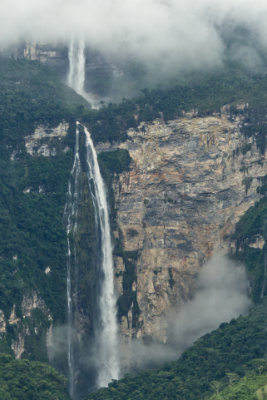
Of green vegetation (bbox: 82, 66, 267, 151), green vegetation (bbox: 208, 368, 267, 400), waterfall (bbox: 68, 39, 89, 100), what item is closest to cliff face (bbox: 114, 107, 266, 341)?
green vegetation (bbox: 82, 66, 267, 151)

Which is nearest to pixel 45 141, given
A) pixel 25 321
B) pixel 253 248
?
pixel 25 321

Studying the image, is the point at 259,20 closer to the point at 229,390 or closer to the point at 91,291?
the point at 91,291

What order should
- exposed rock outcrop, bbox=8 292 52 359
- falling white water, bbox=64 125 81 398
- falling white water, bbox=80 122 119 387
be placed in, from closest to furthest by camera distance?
1. exposed rock outcrop, bbox=8 292 52 359
2. falling white water, bbox=64 125 81 398
3. falling white water, bbox=80 122 119 387

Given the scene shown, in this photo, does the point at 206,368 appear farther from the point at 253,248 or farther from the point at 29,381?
the point at 253,248

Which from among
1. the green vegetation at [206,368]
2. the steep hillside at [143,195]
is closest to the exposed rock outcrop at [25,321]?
the steep hillside at [143,195]

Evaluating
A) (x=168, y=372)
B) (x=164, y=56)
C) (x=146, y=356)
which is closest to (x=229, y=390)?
(x=168, y=372)

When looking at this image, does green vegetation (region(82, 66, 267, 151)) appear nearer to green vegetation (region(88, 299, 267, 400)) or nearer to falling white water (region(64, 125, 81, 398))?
falling white water (region(64, 125, 81, 398))
